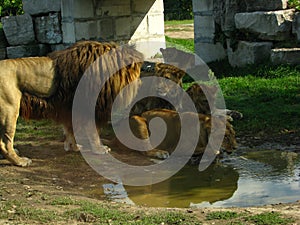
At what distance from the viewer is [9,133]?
23.7 ft

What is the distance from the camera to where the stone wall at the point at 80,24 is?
45.5ft

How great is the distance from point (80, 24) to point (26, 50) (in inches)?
71.0

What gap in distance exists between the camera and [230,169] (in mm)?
7113

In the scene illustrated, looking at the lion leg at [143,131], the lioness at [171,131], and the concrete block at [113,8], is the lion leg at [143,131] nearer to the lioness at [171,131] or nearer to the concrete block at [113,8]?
the lioness at [171,131]

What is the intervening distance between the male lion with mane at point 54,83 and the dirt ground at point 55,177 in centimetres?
36

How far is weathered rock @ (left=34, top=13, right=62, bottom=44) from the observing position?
47.0ft

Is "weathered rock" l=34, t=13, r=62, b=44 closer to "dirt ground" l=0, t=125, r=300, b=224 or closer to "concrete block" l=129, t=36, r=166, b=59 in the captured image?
"concrete block" l=129, t=36, r=166, b=59

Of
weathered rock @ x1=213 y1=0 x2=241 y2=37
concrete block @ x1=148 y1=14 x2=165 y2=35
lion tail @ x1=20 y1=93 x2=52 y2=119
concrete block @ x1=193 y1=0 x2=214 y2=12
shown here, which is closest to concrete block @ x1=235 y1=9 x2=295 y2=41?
weathered rock @ x1=213 y1=0 x2=241 y2=37

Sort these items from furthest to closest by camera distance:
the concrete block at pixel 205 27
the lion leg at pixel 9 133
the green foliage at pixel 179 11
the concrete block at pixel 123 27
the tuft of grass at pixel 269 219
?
the green foliage at pixel 179 11 < the concrete block at pixel 123 27 < the concrete block at pixel 205 27 < the lion leg at pixel 9 133 < the tuft of grass at pixel 269 219

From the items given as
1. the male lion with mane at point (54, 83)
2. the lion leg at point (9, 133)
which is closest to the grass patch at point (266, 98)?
the male lion with mane at point (54, 83)

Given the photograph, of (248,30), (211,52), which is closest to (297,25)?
(248,30)

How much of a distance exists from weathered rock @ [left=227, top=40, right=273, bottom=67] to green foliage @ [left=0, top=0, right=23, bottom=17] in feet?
24.3

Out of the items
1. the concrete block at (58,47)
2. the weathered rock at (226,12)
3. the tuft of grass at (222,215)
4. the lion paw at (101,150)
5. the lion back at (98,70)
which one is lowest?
the lion paw at (101,150)

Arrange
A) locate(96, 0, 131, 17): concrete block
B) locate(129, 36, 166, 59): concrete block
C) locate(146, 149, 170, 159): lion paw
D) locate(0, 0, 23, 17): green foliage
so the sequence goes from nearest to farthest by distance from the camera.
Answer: locate(146, 149, 170, 159): lion paw < locate(96, 0, 131, 17): concrete block < locate(129, 36, 166, 59): concrete block < locate(0, 0, 23, 17): green foliage
